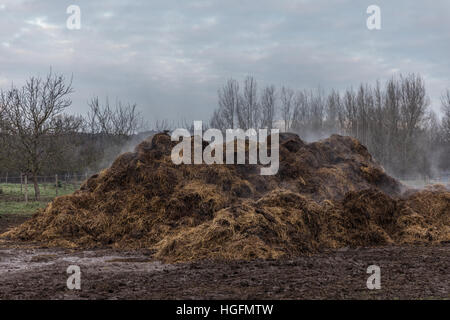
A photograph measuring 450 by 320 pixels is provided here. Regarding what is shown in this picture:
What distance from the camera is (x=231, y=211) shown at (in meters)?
9.66

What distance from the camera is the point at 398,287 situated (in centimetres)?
628

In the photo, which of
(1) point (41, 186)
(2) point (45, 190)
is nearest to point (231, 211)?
(2) point (45, 190)

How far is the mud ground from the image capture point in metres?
5.87

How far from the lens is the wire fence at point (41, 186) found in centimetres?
2643

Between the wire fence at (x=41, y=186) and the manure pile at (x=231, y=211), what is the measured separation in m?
14.1

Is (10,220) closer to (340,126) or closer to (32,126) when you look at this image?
(32,126)

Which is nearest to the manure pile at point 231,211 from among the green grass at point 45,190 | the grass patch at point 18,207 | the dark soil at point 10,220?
the dark soil at point 10,220

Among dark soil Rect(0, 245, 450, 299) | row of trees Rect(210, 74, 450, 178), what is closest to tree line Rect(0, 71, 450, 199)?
row of trees Rect(210, 74, 450, 178)

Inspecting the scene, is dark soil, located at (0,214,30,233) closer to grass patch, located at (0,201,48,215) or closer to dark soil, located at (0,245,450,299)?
grass patch, located at (0,201,48,215)

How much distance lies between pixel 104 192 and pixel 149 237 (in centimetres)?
232

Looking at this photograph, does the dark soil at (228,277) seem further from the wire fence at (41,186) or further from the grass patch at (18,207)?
the wire fence at (41,186)

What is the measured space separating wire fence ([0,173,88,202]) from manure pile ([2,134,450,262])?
14103 mm
